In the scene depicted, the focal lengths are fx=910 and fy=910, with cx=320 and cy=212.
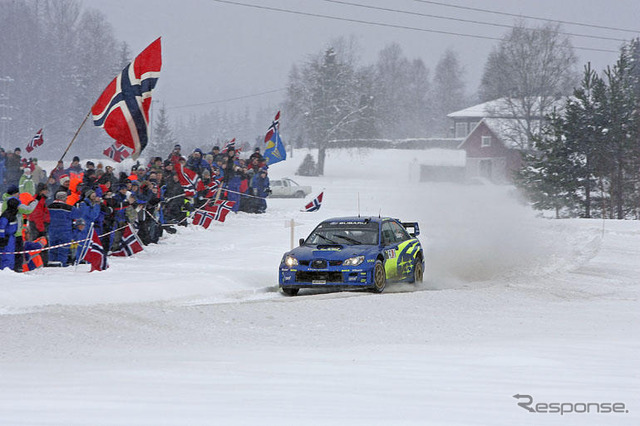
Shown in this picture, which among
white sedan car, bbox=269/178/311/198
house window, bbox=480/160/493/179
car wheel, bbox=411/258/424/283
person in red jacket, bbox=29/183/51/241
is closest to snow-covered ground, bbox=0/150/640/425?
car wheel, bbox=411/258/424/283

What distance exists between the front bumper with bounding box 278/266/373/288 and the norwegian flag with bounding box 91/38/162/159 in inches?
171

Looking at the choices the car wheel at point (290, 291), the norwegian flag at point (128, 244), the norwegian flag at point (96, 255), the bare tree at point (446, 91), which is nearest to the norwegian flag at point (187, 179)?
the norwegian flag at point (128, 244)

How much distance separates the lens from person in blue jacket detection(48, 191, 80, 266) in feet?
53.8

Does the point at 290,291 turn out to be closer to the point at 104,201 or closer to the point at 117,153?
the point at 104,201

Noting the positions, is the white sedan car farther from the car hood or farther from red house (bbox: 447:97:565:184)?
the car hood

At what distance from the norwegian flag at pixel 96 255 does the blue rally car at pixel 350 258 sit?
3.29 meters

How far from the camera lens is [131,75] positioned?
17.8m

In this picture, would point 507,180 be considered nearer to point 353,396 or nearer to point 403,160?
point 403,160

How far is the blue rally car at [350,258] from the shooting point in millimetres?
15109

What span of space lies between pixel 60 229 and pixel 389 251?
594cm

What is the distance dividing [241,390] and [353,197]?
5007cm

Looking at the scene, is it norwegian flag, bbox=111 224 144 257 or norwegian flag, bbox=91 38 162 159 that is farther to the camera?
norwegian flag, bbox=111 224 144 257

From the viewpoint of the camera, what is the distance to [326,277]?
49.8 feet

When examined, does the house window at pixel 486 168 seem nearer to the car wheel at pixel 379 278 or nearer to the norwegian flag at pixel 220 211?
the norwegian flag at pixel 220 211
